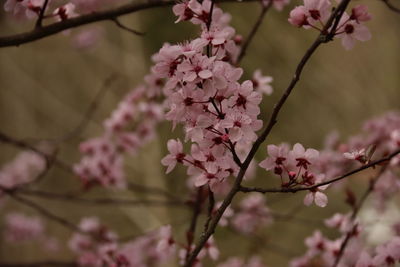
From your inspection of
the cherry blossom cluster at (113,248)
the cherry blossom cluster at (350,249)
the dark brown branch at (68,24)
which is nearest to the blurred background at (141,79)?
the cherry blossom cluster at (113,248)

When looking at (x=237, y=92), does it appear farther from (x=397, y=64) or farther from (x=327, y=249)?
(x=397, y=64)

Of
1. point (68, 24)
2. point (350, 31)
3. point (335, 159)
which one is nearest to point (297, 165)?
point (350, 31)

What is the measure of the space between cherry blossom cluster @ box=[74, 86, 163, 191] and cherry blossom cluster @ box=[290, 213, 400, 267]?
A: 0.73 metres

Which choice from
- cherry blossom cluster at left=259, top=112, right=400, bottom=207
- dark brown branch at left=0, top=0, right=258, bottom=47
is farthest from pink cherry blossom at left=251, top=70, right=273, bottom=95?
dark brown branch at left=0, top=0, right=258, bottom=47

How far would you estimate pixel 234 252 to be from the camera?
4.17 meters

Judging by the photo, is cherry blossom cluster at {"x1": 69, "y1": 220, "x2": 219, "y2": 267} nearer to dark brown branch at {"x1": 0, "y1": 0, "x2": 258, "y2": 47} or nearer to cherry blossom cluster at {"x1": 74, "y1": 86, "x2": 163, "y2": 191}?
cherry blossom cluster at {"x1": 74, "y1": 86, "x2": 163, "y2": 191}

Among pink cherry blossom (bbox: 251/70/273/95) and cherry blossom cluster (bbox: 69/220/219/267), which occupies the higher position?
pink cherry blossom (bbox: 251/70/273/95)

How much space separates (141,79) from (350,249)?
3462mm

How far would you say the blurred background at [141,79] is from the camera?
13.6 ft

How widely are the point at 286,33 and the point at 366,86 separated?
90cm

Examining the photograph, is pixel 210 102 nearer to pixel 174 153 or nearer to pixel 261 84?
pixel 174 153

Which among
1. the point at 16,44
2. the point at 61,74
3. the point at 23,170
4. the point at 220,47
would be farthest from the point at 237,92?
the point at 61,74

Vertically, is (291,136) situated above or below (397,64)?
below

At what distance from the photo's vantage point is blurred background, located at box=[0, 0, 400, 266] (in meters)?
4.14
